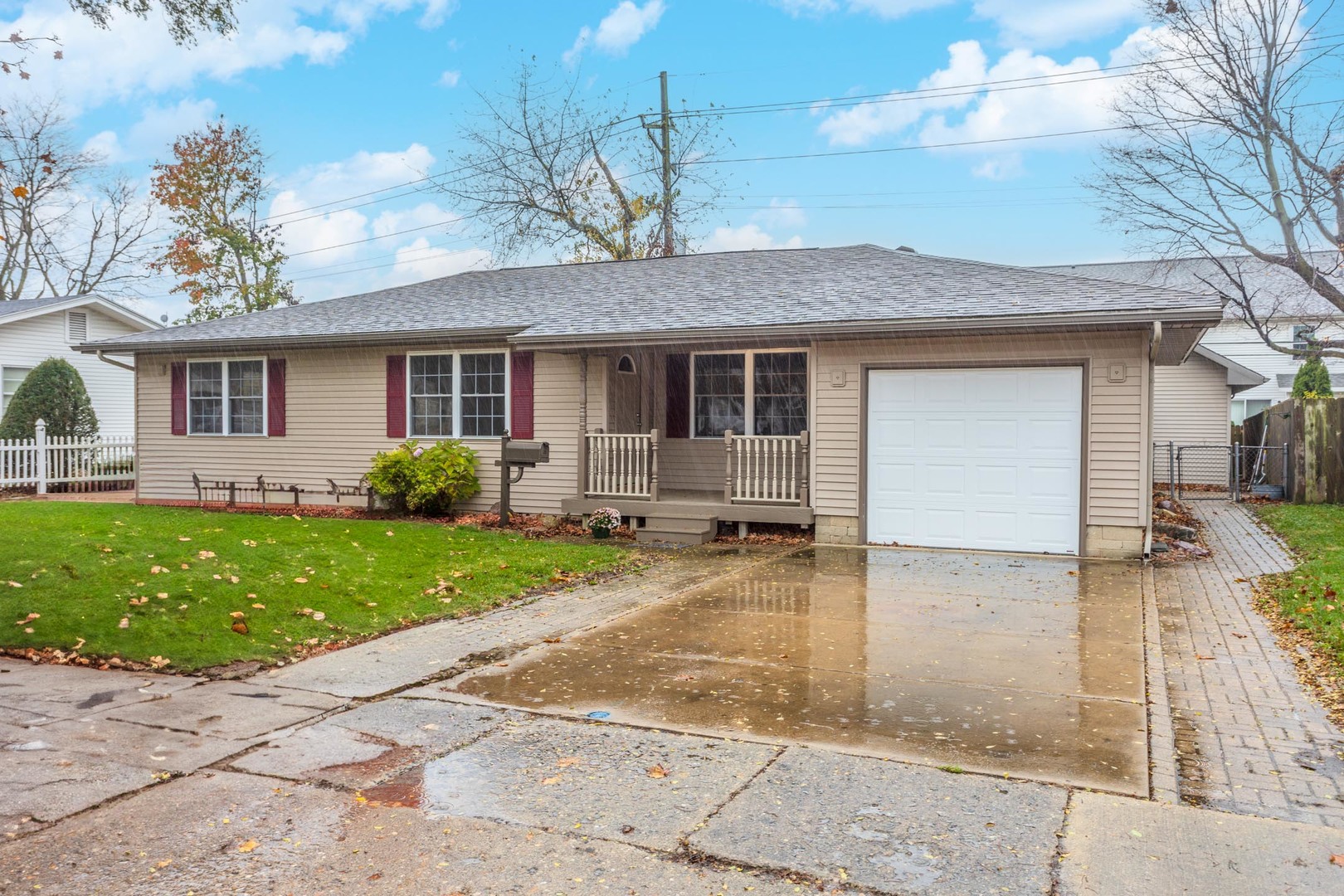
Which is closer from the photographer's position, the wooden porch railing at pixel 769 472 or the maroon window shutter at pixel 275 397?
the wooden porch railing at pixel 769 472

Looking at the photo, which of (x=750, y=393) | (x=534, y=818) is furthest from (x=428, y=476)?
(x=534, y=818)

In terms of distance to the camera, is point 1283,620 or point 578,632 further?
point 1283,620

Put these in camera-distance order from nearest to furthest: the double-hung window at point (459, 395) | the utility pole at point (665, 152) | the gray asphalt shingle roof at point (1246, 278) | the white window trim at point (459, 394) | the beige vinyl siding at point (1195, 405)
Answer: the white window trim at point (459, 394), the double-hung window at point (459, 395), the beige vinyl siding at point (1195, 405), the utility pole at point (665, 152), the gray asphalt shingle roof at point (1246, 278)

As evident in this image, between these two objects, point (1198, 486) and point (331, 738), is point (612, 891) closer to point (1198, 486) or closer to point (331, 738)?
point (331, 738)

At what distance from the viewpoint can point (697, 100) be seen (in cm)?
2892

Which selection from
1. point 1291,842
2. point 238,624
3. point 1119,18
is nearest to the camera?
point 1291,842

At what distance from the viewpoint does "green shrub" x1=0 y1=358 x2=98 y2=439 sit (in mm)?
20547

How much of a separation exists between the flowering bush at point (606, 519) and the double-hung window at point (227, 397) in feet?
21.6

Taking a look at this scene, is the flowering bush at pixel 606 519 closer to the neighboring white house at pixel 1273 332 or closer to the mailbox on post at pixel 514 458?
the mailbox on post at pixel 514 458

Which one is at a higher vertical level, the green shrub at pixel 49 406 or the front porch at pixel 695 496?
the green shrub at pixel 49 406

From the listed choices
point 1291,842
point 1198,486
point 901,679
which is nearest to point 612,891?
point 1291,842

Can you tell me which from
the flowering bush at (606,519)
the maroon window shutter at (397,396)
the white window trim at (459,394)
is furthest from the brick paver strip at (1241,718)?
the maroon window shutter at (397,396)

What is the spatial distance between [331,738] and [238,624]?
2.52 metres

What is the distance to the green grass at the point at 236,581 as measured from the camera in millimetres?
6621
